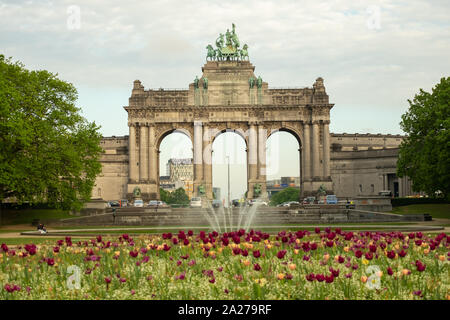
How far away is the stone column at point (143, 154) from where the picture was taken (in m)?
102

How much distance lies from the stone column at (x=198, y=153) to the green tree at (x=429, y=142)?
130 feet

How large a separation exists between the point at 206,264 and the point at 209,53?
9156 cm

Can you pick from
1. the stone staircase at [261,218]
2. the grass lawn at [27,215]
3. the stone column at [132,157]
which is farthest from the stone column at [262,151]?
the stone staircase at [261,218]

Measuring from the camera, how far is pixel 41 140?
60.2 m

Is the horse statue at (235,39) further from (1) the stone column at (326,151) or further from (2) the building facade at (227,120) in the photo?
(1) the stone column at (326,151)

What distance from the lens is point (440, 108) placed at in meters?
61.0

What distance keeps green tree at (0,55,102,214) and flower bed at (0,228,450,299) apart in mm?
39386

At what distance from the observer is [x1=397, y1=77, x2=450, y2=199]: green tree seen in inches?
2267

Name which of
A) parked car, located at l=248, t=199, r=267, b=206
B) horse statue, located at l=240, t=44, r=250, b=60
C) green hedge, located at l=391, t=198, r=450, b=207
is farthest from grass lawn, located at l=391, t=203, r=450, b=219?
horse statue, located at l=240, t=44, r=250, b=60

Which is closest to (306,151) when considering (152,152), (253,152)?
(253,152)

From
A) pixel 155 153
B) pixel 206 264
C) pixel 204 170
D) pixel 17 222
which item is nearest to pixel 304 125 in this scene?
pixel 204 170

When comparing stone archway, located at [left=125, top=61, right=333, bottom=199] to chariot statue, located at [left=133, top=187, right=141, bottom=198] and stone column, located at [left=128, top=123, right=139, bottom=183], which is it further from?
chariot statue, located at [left=133, top=187, right=141, bottom=198]
